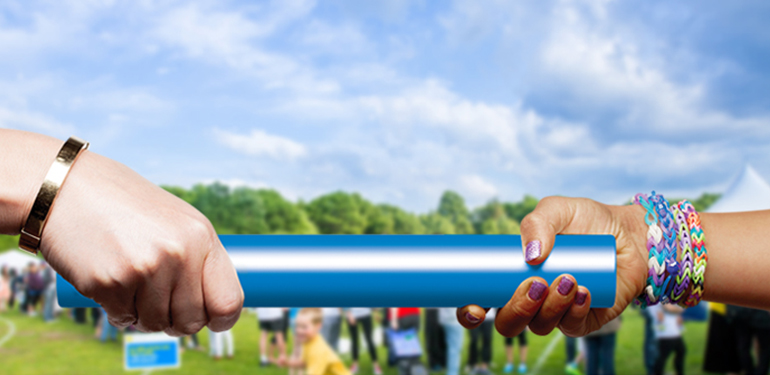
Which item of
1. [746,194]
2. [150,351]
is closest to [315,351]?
[150,351]

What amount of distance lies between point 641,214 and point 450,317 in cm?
803

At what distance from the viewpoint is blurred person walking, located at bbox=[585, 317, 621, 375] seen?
8.28 meters

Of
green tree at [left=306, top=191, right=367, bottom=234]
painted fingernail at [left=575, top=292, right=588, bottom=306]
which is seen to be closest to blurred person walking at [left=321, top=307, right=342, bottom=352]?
painted fingernail at [left=575, top=292, right=588, bottom=306]

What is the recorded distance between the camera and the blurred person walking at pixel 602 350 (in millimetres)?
8281

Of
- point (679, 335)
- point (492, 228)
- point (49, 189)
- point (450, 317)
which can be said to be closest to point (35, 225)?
point (49, 189)

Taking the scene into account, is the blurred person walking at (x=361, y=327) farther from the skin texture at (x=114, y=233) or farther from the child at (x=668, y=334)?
the skin texture at (x=114, y=233)

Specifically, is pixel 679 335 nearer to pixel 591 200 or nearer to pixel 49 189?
pixel 591 200

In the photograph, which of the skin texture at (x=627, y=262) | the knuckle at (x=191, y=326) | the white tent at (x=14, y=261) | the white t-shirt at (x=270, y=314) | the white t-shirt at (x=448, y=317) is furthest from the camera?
the white tent at (x=14, y=261)

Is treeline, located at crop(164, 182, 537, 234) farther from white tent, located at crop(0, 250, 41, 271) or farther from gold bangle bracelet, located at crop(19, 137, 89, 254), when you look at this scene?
gold bangle bracelet, located at crop(19, 137, 89, 254)

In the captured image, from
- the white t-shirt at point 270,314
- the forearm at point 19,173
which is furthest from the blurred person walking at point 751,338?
the forearm at point 19,173

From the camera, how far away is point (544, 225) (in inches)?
44.2

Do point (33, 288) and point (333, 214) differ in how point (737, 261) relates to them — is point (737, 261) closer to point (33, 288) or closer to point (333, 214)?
point (33, 288)

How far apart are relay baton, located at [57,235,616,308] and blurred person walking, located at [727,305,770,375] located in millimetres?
9163

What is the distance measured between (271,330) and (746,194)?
10.3 metres
